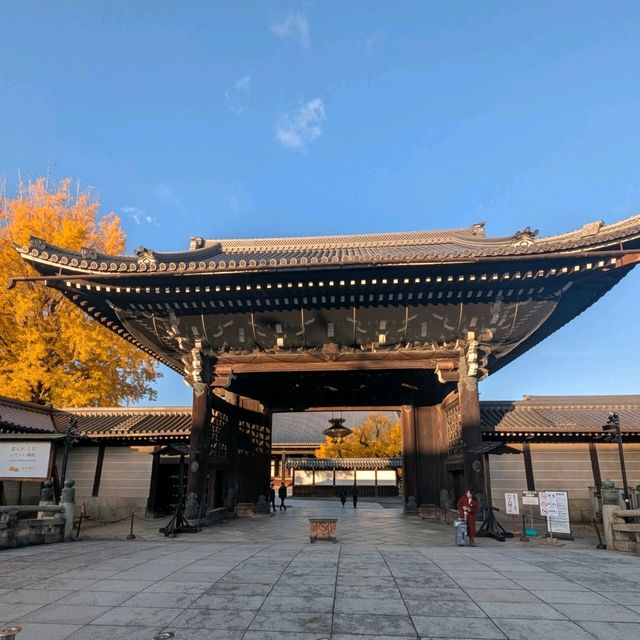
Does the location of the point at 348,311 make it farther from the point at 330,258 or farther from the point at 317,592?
the point at 317,592

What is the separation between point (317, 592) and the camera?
6.30 m

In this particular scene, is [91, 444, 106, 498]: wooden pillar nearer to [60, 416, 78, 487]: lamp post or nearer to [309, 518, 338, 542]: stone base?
[60, 416, 78, 487]: lamp post

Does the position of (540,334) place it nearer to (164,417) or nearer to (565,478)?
(565,478)

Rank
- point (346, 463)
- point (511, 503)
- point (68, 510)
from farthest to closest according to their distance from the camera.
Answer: point (346, 463)
point (511, 503)
point (68, 510)

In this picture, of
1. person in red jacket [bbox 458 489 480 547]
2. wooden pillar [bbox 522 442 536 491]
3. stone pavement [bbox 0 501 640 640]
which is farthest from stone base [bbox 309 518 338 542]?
wooden pillar [bbox 522 442 536 491]

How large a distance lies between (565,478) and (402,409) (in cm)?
729

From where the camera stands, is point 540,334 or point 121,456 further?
point 121,456

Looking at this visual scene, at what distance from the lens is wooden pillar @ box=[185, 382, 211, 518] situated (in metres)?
13.9

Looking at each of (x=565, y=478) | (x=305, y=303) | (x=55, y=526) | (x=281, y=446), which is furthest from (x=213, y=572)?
(x=281, y=446)

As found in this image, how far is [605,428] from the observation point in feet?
49.4

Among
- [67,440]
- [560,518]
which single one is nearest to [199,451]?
[67,440]

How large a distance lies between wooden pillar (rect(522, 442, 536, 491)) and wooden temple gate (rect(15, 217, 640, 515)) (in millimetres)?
2987

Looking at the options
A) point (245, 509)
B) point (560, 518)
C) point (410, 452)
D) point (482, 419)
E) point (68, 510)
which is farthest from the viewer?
point (410, 452)

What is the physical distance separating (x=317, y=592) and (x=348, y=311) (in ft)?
30.3
